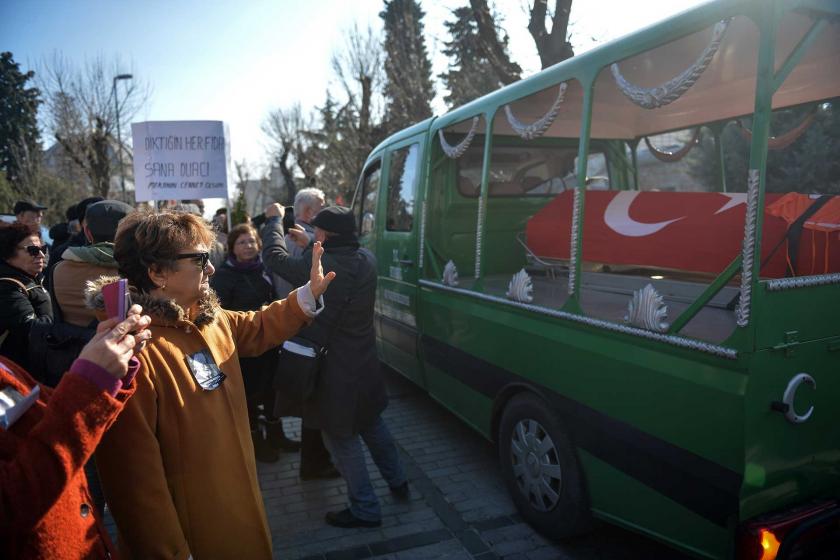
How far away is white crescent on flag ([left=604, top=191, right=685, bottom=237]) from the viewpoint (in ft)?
10.9

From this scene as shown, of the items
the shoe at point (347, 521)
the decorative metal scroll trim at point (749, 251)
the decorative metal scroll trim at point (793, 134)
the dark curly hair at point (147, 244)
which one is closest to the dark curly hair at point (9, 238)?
the dark curly hair at point (147, 244)

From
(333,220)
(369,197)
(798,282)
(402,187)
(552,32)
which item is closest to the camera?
(798,282)

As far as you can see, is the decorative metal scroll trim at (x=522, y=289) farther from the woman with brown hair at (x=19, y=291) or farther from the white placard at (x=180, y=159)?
the white placard at (x=180, y=159)

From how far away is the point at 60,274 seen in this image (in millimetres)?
2625

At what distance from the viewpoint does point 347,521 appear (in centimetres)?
338

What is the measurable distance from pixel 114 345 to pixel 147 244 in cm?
60

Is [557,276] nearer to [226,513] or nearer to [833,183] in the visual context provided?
[226,513]

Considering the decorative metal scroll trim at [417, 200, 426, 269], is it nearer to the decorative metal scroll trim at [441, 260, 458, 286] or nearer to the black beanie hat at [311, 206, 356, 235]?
the decorative metal scroll trim at [441, 260, 458, 286]

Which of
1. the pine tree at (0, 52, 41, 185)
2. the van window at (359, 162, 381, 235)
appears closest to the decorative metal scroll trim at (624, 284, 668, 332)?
the van window at (359, 162, 381, 235)

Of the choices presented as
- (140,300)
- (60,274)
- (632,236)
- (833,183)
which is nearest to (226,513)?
(140,300)

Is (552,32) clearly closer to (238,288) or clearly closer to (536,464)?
(238,288)

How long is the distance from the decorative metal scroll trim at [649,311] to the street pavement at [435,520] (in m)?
1.45

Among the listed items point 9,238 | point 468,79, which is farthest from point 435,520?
point 468,79

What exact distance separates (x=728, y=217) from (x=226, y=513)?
9.46 feet
